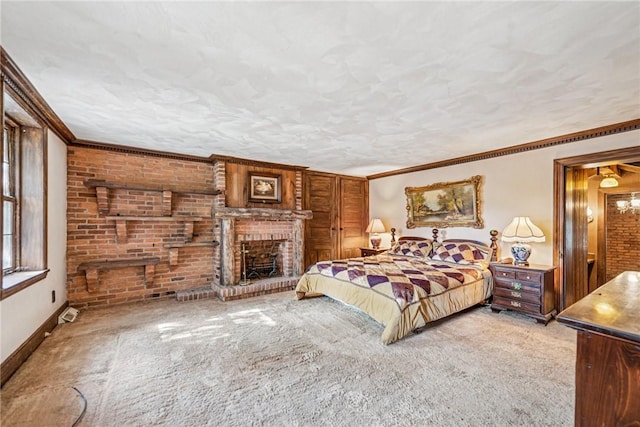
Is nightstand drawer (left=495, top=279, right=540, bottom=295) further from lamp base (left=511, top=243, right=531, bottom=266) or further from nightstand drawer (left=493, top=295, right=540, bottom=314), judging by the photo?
lamp base (left=511, top=243, right=531, bottom=266)

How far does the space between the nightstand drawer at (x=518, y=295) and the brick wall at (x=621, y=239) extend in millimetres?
3705

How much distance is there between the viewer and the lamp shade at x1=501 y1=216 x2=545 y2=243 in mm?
3412

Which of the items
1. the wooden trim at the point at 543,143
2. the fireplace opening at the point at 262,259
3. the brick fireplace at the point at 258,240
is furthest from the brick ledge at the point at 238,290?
the wooden trim at the point at 543,143

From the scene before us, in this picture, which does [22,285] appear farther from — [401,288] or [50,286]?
[401,288]

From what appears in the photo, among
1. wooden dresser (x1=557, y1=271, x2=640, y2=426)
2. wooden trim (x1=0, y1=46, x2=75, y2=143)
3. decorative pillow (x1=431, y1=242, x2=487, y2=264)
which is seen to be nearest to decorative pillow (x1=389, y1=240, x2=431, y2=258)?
decorative pillow (x1=431, y1=242, x2=487, y2=264)

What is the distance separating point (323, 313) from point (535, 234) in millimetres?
2804

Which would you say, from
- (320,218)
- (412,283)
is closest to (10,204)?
(412,283)

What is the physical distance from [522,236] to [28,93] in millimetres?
5130

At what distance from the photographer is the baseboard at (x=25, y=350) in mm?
2050

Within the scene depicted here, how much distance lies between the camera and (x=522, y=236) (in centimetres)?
343

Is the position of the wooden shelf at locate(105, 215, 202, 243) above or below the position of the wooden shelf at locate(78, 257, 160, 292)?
above

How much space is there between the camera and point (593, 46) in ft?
5.42

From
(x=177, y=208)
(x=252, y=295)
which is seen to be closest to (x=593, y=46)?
(x=252, y=295)

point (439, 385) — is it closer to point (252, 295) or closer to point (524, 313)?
point (524, 313)
